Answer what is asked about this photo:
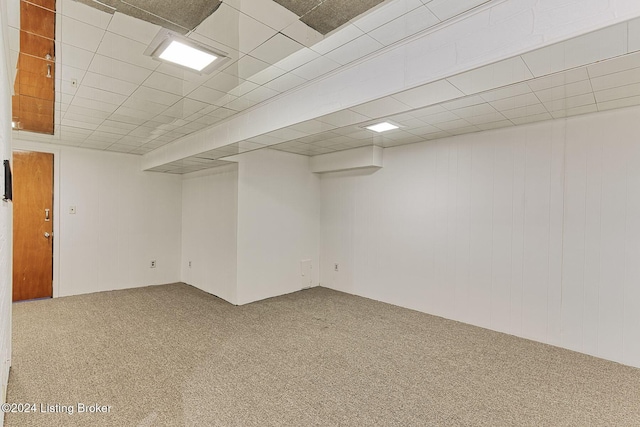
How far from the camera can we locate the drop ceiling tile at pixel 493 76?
5.83ft

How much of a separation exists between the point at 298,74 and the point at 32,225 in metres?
4.74

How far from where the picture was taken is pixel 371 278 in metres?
5.00

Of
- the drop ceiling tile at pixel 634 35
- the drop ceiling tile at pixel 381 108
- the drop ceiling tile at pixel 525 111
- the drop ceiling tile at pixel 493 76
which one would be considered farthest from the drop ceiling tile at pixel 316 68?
the drop ceiling tile at pixel 525 111

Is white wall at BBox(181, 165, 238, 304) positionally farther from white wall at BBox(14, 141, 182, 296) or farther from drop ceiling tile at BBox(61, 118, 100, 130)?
drop ceiling tile at BBox(61, 118, 100, 130)

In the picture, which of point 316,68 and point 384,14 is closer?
point 384,14

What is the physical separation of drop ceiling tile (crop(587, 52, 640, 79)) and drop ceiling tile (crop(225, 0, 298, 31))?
6.28 ft

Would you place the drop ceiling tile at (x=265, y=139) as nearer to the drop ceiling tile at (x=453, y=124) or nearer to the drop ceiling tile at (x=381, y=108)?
the drop ceiling tile at (x=381, y=108)

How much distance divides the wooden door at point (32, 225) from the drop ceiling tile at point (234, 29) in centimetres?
446

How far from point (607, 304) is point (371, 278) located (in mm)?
2724

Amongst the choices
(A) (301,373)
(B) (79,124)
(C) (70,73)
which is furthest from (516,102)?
(B) (79,124)

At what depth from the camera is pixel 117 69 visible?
242 centimetres

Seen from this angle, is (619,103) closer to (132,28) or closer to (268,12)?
(268,12)

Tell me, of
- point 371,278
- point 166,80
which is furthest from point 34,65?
point 371,278

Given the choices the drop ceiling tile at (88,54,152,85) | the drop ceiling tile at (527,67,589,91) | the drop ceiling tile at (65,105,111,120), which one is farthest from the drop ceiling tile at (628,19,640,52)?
the drop ceiling tile at (65,105,111,120)
